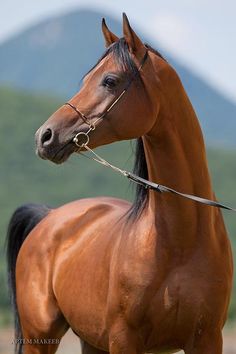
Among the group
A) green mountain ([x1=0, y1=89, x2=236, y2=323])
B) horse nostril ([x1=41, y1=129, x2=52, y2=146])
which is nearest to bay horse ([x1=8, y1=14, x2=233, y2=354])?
horse nostril ([x1=41, y1=129, x2=52, y2=146])

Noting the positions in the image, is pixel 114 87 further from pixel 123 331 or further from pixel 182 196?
pixel 123 331

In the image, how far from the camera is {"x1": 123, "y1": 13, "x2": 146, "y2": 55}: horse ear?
18.6ft

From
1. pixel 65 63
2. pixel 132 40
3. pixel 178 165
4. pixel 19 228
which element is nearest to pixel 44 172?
pixel 19 228

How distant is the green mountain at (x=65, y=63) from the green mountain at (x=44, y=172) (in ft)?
286

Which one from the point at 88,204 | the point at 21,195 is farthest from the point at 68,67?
the point at 88,204

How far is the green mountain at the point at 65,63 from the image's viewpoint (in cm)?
15900

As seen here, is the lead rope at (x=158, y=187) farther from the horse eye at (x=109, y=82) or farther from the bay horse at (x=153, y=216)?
the horse eye at (x=109, y=82)

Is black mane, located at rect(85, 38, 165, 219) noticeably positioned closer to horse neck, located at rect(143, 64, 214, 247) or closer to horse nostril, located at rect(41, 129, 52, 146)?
horse neck, located at rect(143, 64, 214, 247)

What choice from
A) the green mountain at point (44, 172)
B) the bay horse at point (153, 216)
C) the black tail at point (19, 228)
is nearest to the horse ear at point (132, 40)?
the bay horse at point (153, 216)

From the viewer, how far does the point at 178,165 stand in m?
5.95

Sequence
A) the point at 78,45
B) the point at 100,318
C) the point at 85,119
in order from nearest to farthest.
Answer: the point at 85,119 → the point at 100,318 → the point at 78,45

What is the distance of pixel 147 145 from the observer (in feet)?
19.6

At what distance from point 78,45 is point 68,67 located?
12.1m

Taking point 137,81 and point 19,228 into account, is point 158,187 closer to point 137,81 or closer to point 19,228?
point 137,81
